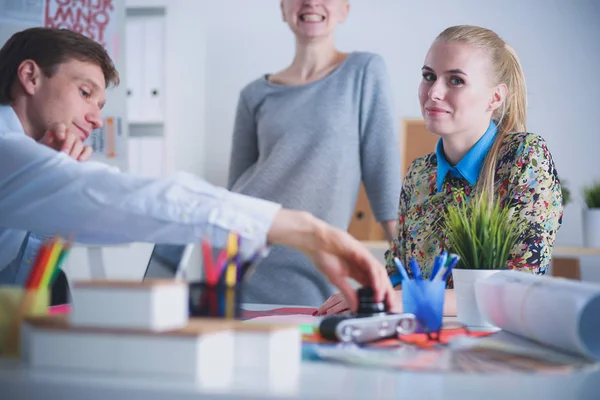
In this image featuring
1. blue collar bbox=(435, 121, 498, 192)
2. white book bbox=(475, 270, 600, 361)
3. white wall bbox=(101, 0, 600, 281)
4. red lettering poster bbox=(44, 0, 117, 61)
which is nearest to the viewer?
white book bbox=(475, 270, 600, 361)

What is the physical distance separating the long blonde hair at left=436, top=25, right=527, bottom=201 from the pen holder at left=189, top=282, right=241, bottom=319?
1.12 meters

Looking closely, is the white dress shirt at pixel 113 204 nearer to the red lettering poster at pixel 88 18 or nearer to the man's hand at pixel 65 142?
the man's hand at pixel 65 142

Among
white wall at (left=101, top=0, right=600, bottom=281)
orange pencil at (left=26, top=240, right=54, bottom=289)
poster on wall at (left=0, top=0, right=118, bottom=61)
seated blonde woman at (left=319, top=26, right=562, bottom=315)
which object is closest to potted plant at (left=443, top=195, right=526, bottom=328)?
seated blonde woman at (left=319, top=26, right=562, bottom=315)

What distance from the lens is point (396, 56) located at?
443 centimetres

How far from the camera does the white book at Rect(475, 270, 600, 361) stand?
0.84 metres

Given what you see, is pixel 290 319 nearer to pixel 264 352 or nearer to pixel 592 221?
pixel 264 352

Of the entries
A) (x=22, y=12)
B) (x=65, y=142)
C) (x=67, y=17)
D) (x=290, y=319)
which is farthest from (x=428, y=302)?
(x=67, y=17)

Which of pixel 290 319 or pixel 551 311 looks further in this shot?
pixel 290 319

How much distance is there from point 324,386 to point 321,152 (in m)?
1.55

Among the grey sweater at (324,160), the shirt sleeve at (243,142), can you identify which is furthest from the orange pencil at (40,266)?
Answer: the shirt sleeve at (243,142)

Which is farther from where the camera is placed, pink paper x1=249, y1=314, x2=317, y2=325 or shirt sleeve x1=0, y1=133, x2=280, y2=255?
pink paper x1=249, y1=314, x2=317, y2=325

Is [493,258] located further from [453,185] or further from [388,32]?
[388,32]

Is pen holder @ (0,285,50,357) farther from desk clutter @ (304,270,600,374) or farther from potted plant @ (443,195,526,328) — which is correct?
potted plant @ (443,195,526,328)

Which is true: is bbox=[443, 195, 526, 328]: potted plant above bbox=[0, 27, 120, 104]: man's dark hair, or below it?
below
